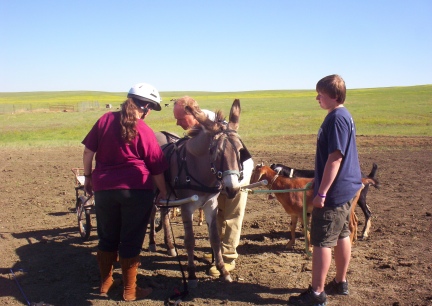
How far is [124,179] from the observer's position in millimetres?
5016

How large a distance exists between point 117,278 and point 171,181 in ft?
4.85

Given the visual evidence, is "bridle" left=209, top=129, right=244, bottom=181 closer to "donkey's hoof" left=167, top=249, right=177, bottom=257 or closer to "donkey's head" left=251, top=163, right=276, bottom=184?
"donkey's hoof" left=167, top=249, right=177, bottom=257

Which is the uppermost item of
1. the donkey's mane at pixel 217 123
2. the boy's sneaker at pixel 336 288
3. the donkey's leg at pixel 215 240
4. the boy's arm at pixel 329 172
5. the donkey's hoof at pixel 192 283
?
the donkey's mane at pixel 217 123

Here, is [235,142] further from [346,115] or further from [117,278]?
[117,278]

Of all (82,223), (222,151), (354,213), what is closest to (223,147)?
(222,151)

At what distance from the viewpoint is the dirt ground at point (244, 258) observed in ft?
17.7

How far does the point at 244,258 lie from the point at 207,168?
1.88 m

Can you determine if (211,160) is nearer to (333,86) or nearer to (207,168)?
(207,168)

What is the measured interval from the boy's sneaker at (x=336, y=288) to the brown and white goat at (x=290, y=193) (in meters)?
1.75

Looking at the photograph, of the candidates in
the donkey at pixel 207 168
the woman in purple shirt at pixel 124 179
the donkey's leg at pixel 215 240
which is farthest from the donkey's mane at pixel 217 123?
the donkey's leg at pixel 215 240

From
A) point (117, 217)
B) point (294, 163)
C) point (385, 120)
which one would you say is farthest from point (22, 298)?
point (385, 120)

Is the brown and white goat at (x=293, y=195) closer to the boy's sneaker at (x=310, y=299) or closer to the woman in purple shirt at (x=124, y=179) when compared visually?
the boy's sneaker at (x=310, y=299)

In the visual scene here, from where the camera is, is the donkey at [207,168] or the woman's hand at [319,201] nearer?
the woman's hand at [319,201]

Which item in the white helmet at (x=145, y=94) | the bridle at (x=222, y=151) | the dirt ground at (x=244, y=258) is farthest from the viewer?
the white helmet at (x=145, y=94)
